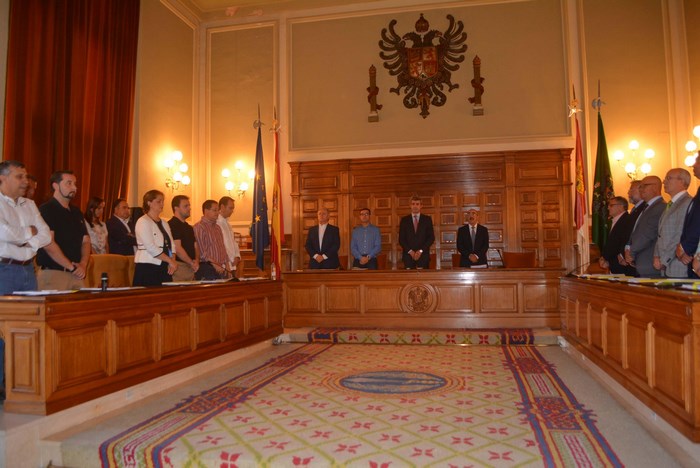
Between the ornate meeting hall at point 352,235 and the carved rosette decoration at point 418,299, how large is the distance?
0.7 inches

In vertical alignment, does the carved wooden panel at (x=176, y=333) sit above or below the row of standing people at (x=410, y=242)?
below

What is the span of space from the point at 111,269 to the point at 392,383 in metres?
3.44

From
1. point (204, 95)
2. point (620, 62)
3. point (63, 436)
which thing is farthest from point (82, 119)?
point (620, 62)

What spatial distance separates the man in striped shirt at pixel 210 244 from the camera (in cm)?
558

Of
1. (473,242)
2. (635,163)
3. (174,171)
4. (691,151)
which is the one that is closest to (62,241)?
(473,242)

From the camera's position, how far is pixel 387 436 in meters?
2.89

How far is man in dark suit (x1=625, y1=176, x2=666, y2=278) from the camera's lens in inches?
181

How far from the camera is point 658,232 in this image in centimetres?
432

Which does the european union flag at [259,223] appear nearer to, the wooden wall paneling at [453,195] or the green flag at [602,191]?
the wooden wall paneling at [453,195]

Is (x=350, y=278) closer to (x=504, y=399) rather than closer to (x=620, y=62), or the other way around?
(x=504, y=399)

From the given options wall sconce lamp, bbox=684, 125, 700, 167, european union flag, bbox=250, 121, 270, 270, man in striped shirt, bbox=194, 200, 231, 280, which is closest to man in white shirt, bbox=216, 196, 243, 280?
man in striped shirt, bbox=194, 200, 231, 280

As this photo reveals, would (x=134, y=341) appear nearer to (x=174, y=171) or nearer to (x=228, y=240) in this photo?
(x=228, y=240)

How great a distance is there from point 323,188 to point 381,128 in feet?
4.87

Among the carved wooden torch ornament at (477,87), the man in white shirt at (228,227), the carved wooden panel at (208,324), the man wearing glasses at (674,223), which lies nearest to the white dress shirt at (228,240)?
the man in white shirt at (228,227)
